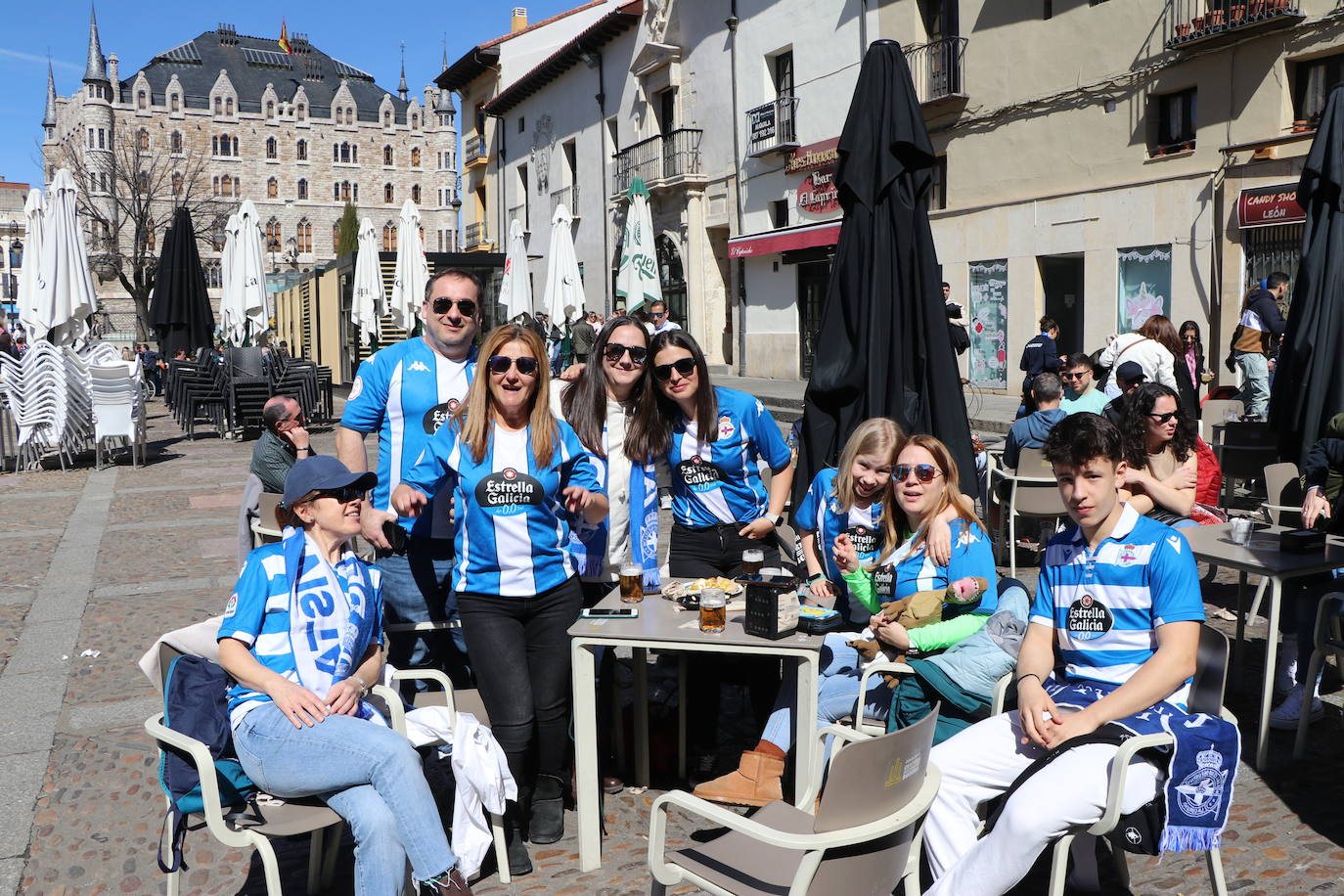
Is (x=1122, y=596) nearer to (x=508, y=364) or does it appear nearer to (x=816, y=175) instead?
(x=508, y=364)

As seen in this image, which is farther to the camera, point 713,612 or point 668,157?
point 668,157

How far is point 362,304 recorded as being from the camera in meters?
19.6

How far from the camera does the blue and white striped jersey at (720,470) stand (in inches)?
179

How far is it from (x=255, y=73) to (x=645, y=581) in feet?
326

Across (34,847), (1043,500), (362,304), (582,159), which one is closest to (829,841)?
(34,847)

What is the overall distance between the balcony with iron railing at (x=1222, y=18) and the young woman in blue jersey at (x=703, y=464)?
43.4 ft

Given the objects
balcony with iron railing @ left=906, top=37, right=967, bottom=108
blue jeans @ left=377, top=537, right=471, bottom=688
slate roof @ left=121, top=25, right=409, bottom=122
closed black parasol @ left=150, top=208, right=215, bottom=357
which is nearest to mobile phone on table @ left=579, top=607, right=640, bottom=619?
blue jeans @ left=377, top=537, right=471, bottom=688

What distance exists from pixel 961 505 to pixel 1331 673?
99.9 inches

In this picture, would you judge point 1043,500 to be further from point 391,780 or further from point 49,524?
point 49,524

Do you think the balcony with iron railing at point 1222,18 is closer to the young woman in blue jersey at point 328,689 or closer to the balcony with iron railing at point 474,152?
the young woman in blue jersey at point 328,689

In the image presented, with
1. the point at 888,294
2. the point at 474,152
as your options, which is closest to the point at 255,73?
the point at 474,152

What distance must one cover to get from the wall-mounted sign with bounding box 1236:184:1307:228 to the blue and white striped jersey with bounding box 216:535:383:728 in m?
14.1

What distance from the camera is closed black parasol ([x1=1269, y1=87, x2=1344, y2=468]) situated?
7.46 meters

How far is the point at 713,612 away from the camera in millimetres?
3555
